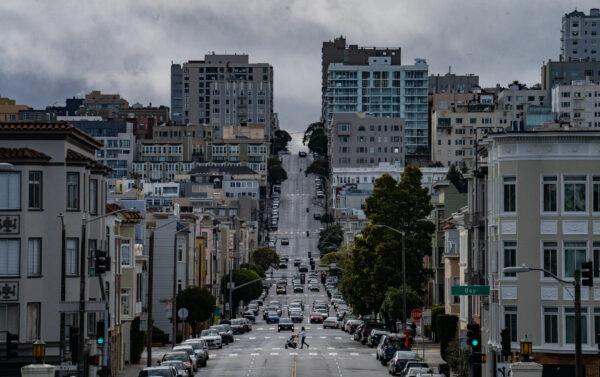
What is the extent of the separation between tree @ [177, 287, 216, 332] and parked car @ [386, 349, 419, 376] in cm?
4628

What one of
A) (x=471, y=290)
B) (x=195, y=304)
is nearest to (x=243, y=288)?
(x=195, y=304)

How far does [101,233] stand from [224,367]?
15.9 meters

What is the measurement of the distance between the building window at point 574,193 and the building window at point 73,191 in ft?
66.5

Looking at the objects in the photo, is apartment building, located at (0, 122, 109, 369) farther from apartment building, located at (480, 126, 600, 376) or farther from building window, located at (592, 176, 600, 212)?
building window, located at (592, 176, 600, 212)

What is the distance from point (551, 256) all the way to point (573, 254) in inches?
36.3

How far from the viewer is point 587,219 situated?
7475 cm

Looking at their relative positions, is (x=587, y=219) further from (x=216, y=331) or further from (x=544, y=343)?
(x=216, y=331)

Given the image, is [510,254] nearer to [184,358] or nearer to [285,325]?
[184,358]

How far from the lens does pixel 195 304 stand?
441 ft

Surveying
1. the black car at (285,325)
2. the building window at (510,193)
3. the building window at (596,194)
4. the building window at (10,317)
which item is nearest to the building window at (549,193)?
the building window at (510,193)

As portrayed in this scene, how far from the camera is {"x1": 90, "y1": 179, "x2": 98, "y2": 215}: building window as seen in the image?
3142 inches

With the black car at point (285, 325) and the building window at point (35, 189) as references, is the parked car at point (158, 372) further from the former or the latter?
the black car at point (285, 325)

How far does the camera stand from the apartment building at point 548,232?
74375 millimetres

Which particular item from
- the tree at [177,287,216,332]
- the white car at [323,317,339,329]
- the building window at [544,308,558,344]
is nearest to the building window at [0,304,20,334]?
the building window at [544,308,558,344]
